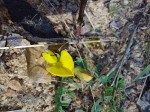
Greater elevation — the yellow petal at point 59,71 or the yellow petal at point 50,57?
the yellow petal at point 50,57

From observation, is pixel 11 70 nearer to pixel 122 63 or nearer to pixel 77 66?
pixel 77 66

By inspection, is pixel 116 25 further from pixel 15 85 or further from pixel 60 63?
pixel 15 85

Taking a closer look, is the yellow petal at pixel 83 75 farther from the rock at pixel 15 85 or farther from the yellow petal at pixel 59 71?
the rock at pixel 15 85

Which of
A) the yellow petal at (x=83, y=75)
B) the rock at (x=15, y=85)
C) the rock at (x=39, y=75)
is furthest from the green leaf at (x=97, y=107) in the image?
the rock at (x=15, y=85)

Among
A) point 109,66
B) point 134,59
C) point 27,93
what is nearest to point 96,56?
point 109,66

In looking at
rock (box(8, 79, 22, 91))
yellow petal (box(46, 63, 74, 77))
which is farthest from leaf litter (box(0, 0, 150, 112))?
yellow petal (box(46, 63, 74, 77))

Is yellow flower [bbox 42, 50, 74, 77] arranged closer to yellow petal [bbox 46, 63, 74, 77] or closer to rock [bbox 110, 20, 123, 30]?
yellow petal [bbox 46, 63, 74, 77]
